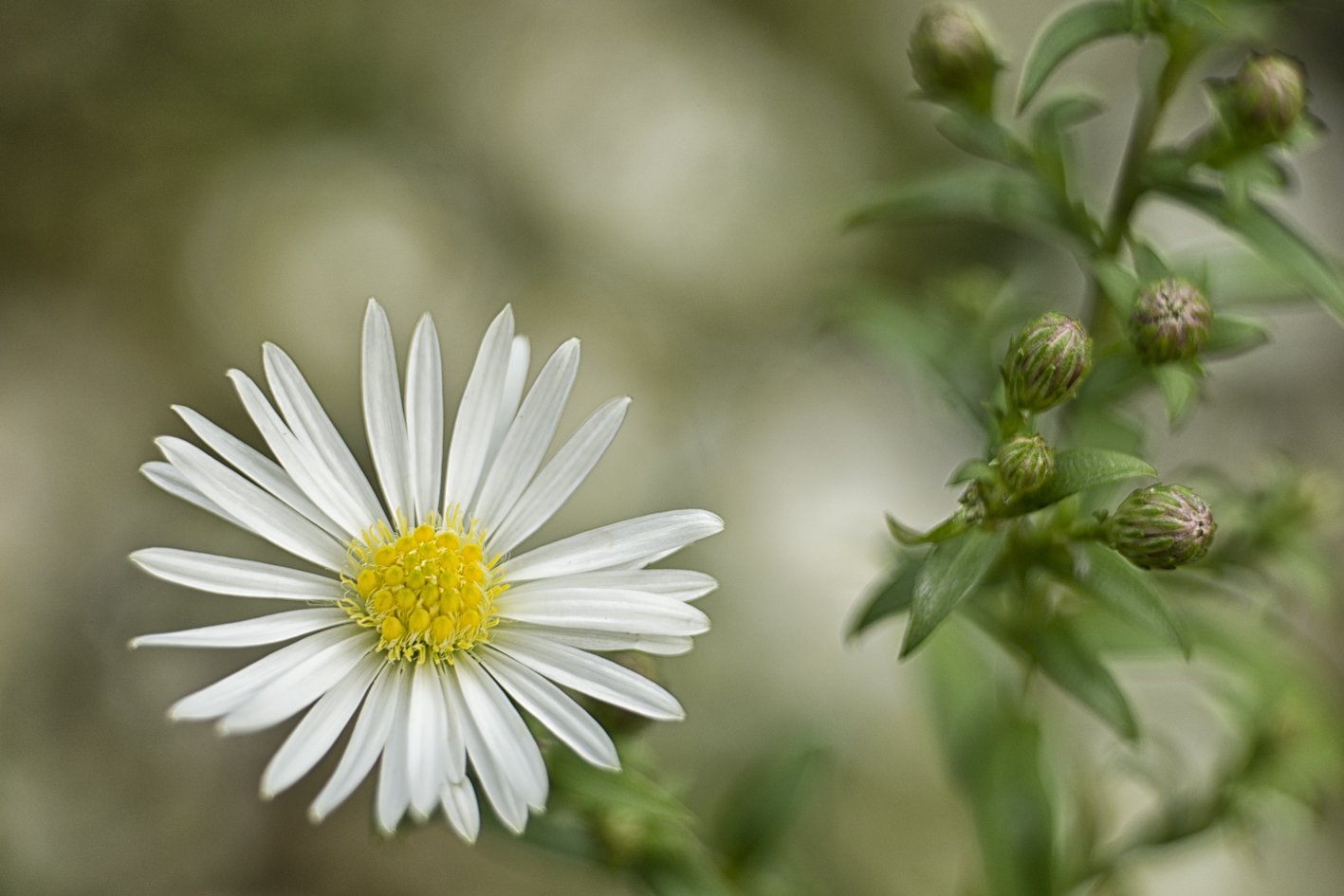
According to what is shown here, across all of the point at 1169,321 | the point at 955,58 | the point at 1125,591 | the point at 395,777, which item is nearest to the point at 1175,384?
the point at 1169,321

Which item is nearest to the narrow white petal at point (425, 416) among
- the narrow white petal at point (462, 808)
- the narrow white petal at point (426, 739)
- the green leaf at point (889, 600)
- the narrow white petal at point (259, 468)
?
the narrow white petal at point (259, 468)

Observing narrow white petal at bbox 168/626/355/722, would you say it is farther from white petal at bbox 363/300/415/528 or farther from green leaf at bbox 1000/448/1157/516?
green leaf at bbox 1000/448/1157/516

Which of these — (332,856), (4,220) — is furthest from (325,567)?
(4,220)

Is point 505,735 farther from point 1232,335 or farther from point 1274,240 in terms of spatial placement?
point 1274,240

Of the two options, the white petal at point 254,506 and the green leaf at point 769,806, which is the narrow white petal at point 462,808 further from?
the green leaf at point 769,806

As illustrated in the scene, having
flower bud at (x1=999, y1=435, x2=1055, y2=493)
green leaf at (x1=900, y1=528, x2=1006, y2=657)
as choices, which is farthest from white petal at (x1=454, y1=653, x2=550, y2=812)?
flower bud at (x1=999, y1=435, x2=1055, y2=493)

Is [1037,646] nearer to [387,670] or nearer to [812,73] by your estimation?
[387,670]
